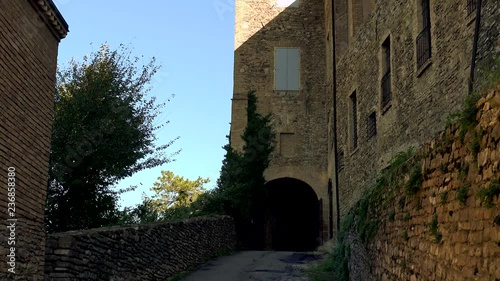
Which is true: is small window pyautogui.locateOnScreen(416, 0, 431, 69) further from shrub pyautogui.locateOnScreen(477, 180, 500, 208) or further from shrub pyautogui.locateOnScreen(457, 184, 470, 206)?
shrub pyautogui.locateOnScreen(477, 180, 500, 208)

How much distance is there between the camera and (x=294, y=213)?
28.0m

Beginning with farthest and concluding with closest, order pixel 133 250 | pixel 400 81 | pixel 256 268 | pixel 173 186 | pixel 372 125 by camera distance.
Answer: pixel 173 186
pixel 372 125
pixel 256 268
pixel 400 81
pixel 133 250

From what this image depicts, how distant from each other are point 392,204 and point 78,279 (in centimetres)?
517

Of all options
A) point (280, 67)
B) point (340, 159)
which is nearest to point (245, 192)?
point (340, 159)

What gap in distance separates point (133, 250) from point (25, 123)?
3810 millimetres

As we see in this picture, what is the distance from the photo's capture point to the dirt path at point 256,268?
14.0 meters

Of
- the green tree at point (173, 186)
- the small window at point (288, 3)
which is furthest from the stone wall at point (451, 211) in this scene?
the green tree at point (173, 186)

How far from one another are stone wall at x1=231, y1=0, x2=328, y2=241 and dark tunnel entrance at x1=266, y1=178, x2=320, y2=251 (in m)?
1.10

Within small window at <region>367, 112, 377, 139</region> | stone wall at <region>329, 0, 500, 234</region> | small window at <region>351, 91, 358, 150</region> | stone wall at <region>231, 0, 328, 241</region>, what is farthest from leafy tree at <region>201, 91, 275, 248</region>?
small window at <region>367, 112, 377, 139</region>

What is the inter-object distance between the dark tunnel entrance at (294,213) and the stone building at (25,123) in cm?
1713

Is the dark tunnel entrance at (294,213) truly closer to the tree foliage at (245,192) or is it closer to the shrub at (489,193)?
the tree foliage at (245,192)

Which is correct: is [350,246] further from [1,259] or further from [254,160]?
[254,160]

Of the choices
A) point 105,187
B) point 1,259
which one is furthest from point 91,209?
point 1,259

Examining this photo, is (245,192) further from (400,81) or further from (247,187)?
(400,81)
